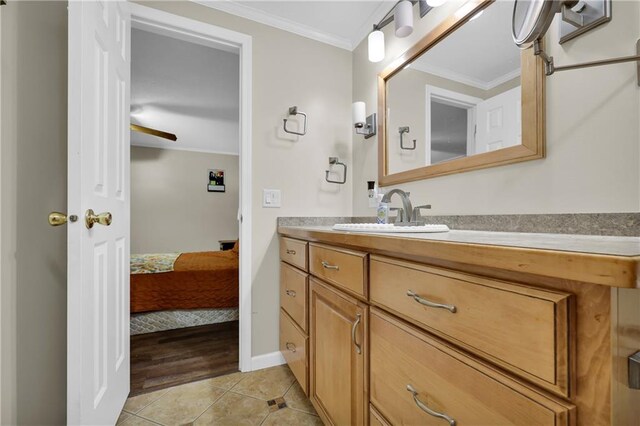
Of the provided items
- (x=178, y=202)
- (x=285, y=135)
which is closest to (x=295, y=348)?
(x=285, y=135)

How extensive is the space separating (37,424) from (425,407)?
1.34 m

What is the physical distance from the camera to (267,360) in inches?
70.1

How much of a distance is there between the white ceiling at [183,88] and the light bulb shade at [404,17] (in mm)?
1470

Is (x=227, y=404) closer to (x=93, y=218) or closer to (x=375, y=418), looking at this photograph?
(x=375, y=418)

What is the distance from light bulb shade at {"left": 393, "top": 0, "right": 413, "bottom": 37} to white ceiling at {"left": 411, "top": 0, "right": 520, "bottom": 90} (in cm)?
17

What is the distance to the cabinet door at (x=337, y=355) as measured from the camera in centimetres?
89

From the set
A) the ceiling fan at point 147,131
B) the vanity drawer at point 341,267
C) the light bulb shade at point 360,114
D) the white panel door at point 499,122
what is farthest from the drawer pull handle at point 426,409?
the ceiling fan at point 147,131

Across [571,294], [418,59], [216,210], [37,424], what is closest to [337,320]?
[571,294]

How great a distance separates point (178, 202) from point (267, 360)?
14.1ft

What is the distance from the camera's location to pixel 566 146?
854 mm

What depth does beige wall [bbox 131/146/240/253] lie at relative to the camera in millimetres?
4914

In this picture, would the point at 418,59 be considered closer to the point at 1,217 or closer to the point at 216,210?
the point at 1,217

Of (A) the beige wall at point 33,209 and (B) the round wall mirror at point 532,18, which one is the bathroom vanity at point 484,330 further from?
(A) the beige wall at point 33,209

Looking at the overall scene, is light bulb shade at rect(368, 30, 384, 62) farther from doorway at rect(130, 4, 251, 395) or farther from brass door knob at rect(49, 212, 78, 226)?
brass door knob at rect(49, 212, 78, 226)
